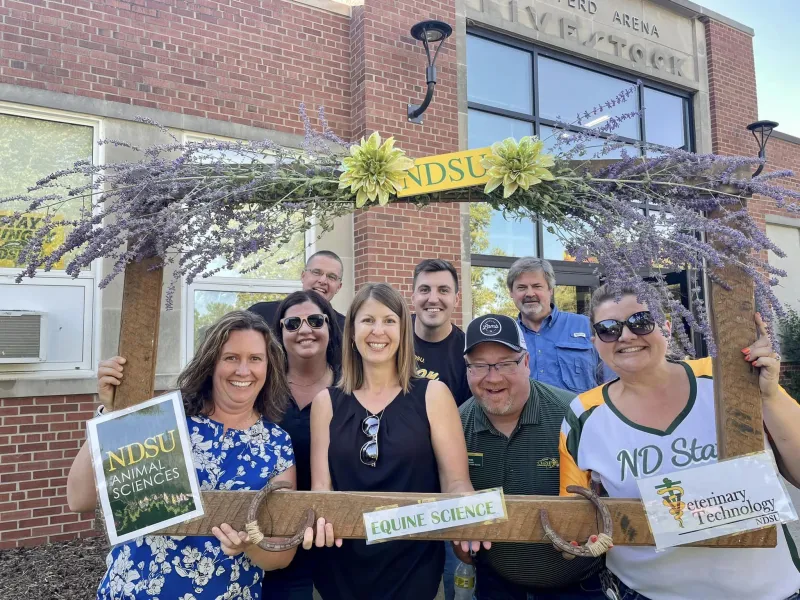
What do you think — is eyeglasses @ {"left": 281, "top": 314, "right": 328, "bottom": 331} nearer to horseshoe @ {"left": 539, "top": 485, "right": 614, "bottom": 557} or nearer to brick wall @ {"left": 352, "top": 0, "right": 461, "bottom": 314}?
horseshoe @ {"left": 539, "top": 485, "right": 614, "bottom": 557}

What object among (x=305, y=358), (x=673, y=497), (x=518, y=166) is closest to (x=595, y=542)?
(x=673, y=497)

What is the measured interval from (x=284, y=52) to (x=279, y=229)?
4616 millimetres

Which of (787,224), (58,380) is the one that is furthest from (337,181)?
(787,224)

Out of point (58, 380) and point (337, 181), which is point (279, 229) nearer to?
point (337, 181)

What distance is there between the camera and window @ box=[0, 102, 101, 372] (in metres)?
4.56

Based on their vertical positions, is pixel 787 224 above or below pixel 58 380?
above

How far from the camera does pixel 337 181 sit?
5.78 ft

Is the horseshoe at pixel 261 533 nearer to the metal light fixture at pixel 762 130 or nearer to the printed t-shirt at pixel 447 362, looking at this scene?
the printed t-shirt at pixel 447 362

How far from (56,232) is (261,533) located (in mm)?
3904

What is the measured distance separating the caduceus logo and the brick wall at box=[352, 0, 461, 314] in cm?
429

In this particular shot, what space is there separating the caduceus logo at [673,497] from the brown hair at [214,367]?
4.43ft

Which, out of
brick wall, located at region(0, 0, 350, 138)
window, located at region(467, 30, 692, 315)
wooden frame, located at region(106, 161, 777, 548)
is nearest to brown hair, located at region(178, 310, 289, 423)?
wooden frame, located at region(106, 161, 777, 548)

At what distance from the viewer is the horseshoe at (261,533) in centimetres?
161

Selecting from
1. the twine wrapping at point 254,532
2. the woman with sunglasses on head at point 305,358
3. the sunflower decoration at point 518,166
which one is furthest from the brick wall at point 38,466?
the sunflower decoration at point 518,166
